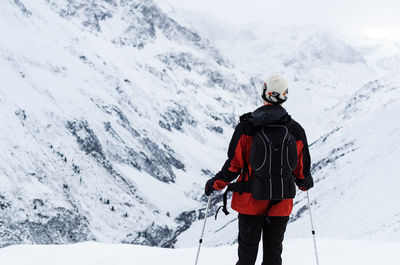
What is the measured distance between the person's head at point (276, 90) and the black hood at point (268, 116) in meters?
0.15

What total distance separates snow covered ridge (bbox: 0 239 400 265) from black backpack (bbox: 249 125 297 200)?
377 cm

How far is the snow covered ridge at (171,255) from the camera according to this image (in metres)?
8.31

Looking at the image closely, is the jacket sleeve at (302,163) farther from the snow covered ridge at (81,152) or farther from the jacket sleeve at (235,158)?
the snow covered ridge at (81,152)

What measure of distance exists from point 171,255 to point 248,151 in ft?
15.7

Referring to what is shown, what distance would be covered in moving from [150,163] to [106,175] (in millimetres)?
30762

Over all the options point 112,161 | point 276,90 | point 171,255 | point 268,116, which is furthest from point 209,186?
point 112,161

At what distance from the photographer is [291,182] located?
17.6 feet

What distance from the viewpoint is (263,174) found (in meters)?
5.16

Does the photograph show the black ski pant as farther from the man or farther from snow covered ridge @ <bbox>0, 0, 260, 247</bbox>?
snow covered ridge @ <bbox>0, 0, 260, 247</bbox>

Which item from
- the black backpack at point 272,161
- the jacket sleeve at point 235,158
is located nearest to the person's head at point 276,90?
the black backpack at point 272,161

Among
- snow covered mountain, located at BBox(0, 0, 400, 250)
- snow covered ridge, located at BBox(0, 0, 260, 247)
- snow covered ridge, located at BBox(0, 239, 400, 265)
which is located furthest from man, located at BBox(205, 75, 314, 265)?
snow covered ridge, located at BBox(0, 0, 260, 247)

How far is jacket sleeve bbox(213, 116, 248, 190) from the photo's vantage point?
5.24 meters

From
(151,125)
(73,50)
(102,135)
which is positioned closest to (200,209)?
(102,135)

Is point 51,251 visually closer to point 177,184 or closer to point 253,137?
point 253,137
